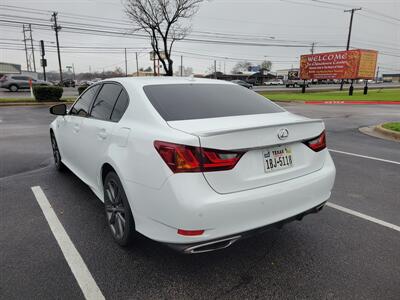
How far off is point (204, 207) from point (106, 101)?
1938 mm

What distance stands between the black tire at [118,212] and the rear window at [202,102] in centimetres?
79

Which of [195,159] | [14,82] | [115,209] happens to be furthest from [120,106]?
[14,82]

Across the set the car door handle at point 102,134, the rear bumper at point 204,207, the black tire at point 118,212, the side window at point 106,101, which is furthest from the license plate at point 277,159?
the side window at point 106,101

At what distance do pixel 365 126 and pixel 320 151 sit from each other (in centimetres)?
983

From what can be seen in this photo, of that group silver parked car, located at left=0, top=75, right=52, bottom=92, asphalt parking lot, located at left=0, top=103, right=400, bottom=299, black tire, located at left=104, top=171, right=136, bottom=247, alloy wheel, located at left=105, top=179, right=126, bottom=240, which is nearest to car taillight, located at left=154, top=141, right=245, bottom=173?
black tire, located at left=104, top=171, right=136, bottom=247

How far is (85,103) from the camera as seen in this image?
4.04 m

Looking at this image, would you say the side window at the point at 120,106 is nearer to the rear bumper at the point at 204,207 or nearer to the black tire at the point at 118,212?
the black tire at the point at 118,212

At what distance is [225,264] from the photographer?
273 cm

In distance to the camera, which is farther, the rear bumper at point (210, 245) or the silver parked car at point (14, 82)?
the silver parked car at point (14, 82)

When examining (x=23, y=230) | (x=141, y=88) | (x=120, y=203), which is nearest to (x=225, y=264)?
(x=120, y=203)

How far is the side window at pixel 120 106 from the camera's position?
303 centimetres

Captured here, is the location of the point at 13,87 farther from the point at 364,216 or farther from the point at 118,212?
the point at 364,216

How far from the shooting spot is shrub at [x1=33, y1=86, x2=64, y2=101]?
1914cm

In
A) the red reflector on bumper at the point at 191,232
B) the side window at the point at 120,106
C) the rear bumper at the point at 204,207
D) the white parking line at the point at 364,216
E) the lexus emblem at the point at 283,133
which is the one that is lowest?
the white parking line at the point at 364,216
